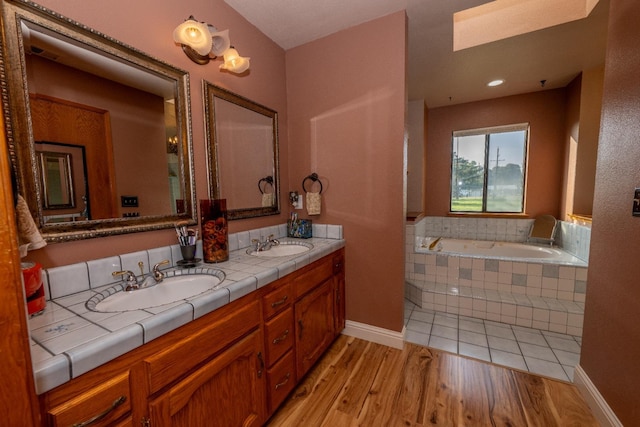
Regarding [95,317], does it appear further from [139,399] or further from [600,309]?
[600,309]

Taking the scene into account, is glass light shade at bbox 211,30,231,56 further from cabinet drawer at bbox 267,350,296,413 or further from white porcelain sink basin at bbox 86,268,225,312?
cabinet drawer at bbox 267,350,296,413

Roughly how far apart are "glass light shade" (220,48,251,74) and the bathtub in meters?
2.46

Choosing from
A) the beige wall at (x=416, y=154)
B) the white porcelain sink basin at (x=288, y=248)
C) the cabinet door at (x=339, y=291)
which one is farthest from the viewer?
the beige wall at (x=416, y=154)

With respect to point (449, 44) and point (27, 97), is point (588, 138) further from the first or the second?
point (27, 97)

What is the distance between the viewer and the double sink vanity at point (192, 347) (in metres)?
0.64

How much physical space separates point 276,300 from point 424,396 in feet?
3.54

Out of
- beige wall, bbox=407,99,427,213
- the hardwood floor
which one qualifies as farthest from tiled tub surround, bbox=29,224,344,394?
beige wall, bbox=407,99,427,213

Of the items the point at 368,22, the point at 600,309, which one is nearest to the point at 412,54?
the point at 368,22

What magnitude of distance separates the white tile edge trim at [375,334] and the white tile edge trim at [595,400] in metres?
1.01

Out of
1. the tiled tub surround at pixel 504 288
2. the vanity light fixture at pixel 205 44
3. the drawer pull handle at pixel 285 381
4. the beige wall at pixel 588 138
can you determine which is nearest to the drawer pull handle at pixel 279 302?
the drawer pull handle at pixel 285 381

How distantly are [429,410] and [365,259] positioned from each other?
98cm

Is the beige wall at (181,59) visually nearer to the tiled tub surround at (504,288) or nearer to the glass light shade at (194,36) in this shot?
the glass light shade at (194,36)

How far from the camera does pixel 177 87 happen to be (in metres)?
1.37

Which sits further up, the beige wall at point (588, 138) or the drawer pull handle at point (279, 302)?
the beige wall at point (588, 138)
